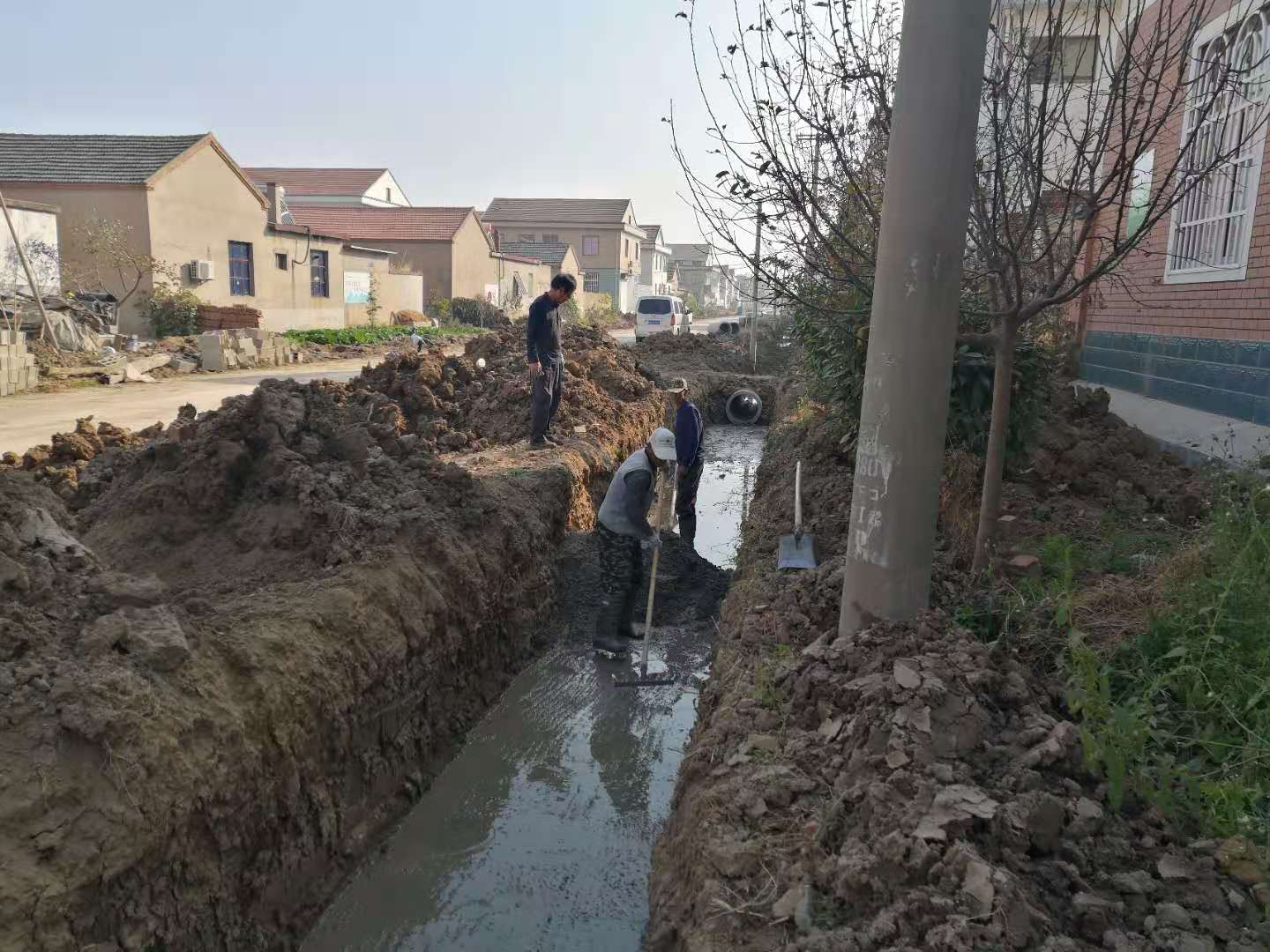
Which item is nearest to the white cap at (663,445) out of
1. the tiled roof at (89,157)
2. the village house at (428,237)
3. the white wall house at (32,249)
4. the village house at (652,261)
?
the white wall house at (32,249)

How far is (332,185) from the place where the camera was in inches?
2020

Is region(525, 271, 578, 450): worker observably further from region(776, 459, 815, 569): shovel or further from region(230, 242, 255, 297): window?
region(230, 242, 255, 297): window

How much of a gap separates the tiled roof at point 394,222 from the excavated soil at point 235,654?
32290mm

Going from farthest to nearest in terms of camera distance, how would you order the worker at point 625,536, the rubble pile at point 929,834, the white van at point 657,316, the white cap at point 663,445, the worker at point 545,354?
the white van at point 657,316
the worker at point 545,354
the worker at point 625,536
the white cap at point 663,445
the rubble pile at point 929,834

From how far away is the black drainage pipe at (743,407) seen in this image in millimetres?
18125

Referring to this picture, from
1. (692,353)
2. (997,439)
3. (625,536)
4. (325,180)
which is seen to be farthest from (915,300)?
(325,180)

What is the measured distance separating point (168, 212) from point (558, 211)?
139ft

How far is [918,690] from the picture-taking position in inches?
127

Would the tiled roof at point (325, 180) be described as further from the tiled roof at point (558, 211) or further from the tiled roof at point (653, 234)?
the tiled roof at point (653, 234)

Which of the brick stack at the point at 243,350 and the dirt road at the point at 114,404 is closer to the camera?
the dirt road at the point at 114,404

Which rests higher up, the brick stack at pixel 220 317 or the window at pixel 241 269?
the window at pixel 241 269

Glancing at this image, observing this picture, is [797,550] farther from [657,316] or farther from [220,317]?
[657,316]

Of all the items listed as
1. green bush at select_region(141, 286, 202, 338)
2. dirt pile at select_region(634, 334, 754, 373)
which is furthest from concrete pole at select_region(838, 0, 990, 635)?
green bush at select_region(141, 286, 202, 338)

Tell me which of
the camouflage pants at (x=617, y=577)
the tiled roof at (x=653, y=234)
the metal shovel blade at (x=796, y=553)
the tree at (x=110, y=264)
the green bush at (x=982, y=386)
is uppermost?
the tiled roof at (x=653, y=234)
